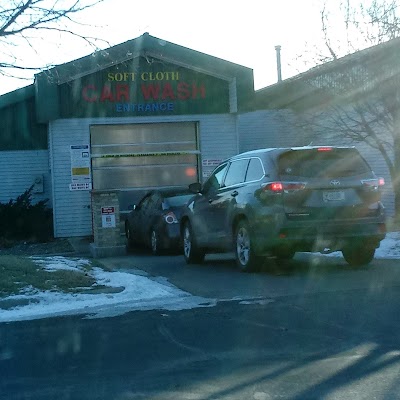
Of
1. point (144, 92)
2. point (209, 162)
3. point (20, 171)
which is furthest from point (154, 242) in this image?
point (20, 171)

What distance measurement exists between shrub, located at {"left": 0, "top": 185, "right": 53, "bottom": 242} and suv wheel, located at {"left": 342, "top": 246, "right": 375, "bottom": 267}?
466 inches

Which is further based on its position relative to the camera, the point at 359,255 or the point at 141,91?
the point at 141,91

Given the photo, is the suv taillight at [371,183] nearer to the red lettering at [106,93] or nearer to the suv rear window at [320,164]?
the suv rear window at [320,164]

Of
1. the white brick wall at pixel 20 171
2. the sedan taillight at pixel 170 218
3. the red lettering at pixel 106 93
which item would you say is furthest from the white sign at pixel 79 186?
the sedan taillight at pixel 170 218

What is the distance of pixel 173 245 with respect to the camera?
1673 centimetres

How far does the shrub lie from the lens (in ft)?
72.5

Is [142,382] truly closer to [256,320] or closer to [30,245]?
[256,320]

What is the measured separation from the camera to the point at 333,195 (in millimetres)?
11258

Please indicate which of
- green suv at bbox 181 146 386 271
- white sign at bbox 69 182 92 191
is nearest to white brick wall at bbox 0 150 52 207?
white sign at bbox 69 182 92 191

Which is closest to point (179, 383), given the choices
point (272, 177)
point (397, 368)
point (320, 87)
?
point (397, 368)

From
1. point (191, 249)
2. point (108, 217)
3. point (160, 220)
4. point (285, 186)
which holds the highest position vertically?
point (285, 186)

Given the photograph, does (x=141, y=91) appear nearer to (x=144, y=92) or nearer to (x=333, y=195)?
(x=144, y=92)

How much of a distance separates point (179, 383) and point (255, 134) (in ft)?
68.9

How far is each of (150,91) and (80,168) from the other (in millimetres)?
2959
